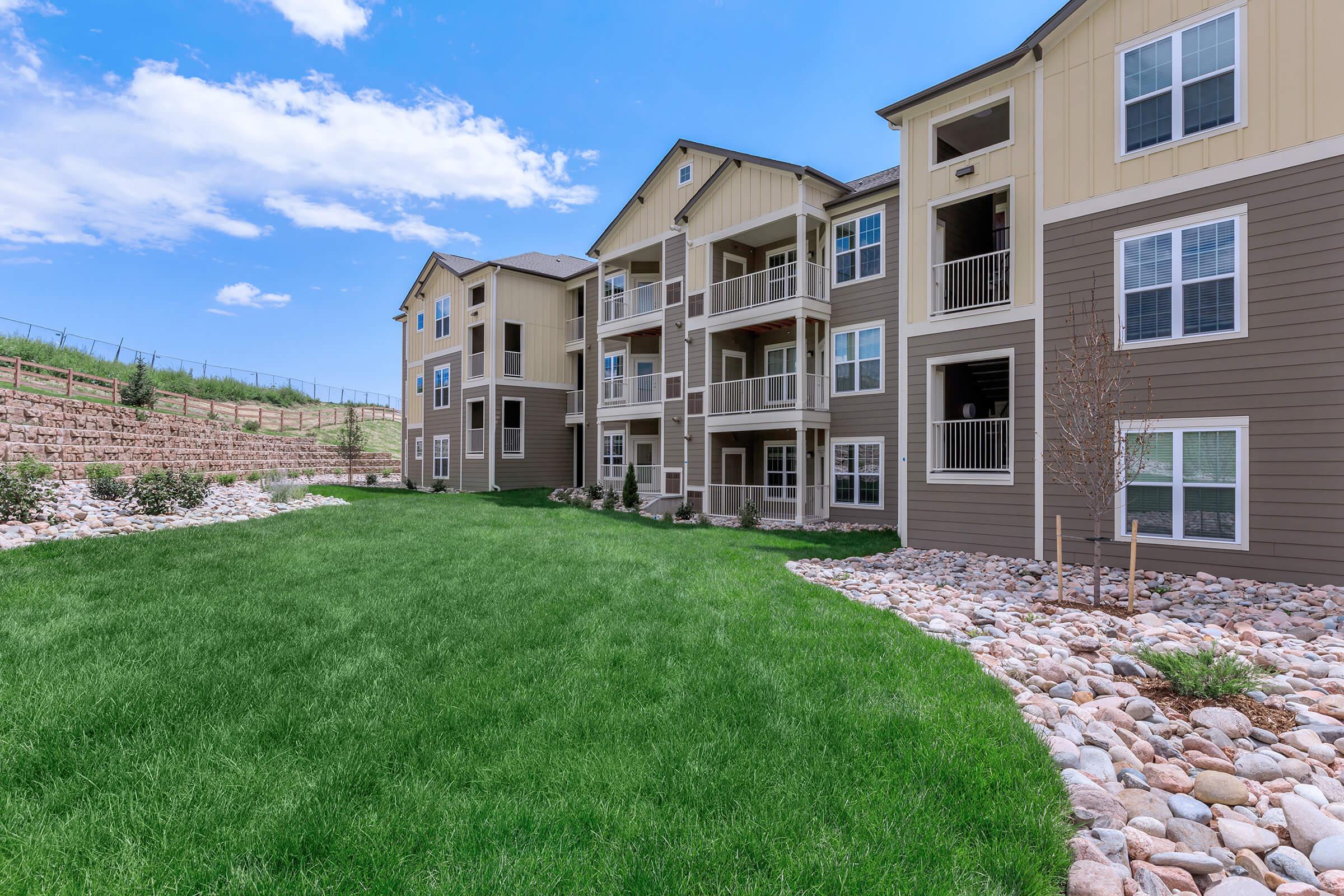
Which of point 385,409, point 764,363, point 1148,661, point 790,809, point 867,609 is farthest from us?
point 385,409

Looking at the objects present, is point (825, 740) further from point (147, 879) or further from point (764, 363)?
point (764, 363)

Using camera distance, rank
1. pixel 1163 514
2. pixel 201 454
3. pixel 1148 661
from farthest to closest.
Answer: pixel 201 454 → pixel 1163 514 → pixel 1148 661

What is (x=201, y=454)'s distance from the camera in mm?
22484

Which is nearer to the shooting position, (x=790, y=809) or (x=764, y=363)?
(x=790, y=809)

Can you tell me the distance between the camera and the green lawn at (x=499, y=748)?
263 cm

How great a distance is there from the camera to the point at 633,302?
22.4m

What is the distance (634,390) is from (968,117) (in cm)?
1280

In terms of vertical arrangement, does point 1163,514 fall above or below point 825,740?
above

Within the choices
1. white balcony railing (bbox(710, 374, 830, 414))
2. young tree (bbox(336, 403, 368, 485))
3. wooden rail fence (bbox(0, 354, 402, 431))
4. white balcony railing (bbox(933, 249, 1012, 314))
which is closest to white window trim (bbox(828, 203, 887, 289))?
white balcony railing (bbox(710, 374, 830, 414))

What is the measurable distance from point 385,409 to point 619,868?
158 ft

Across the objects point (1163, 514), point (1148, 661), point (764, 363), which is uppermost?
point (764, 363)

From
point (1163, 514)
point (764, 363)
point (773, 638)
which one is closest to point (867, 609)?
point (773, 638)

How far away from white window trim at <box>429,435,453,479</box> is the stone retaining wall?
643 cm

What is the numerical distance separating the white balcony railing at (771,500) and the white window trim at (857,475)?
1.35 ft
